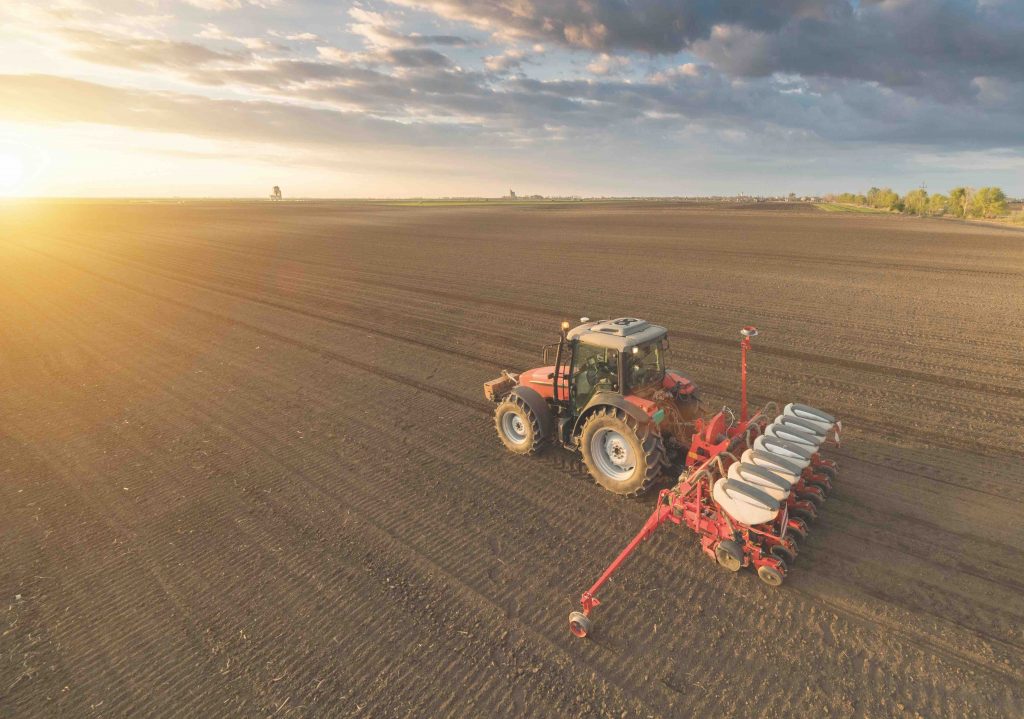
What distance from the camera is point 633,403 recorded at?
650 centimetres

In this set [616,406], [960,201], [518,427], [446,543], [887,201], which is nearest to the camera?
[446,543]

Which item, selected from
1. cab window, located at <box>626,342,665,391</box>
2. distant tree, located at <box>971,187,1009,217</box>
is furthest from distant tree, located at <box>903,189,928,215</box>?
cab window, located at <box>626,342,665,391</box>

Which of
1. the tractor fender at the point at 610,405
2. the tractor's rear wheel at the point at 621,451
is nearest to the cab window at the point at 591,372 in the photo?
the tractor fender at the point at 610,405

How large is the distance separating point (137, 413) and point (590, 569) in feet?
32.1

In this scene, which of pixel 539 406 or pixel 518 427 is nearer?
pixel 539 406

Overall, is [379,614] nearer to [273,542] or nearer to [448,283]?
[273,542]

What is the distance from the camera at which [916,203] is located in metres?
99.6

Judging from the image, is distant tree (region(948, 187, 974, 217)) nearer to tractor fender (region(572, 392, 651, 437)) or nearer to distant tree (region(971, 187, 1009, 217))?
distant tree (region(971, 187, 1009, 217))

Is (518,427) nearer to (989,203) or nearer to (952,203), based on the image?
(989,203)

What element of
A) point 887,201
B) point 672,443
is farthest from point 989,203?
point 672,443

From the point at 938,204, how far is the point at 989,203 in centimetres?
1996

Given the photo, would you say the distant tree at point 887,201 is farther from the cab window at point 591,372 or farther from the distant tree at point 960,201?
the cab window at point 591,372

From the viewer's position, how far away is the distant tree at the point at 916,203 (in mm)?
98312

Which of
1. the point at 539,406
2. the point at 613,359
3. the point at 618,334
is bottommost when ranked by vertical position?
the point at 539,406
